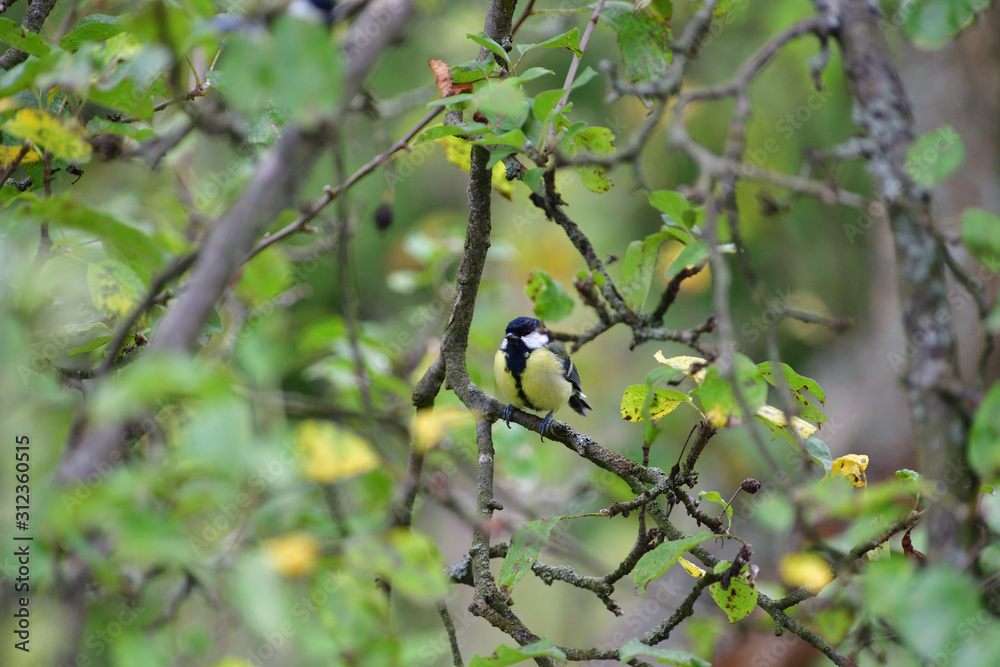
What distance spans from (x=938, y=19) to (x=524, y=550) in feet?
4.59

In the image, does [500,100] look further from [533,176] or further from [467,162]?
[467,162]

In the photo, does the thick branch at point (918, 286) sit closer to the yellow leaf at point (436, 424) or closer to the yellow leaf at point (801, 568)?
the yellow leaf at point (801, 568)

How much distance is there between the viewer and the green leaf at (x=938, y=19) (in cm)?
144

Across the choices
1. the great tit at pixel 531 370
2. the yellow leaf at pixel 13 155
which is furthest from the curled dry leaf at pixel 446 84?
the great tit at pixel 531 370

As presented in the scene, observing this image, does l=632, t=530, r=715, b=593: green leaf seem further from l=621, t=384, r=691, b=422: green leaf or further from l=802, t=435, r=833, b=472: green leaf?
l=802, t=435, r=833, b=472: green leaf

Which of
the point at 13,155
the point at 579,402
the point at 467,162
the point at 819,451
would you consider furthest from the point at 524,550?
the point at 579,402


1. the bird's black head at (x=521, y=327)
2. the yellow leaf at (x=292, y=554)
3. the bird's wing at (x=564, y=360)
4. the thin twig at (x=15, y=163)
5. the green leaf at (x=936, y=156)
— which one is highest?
the green leaf at (x=936, y=156)

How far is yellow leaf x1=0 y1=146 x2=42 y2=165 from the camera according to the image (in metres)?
1.55

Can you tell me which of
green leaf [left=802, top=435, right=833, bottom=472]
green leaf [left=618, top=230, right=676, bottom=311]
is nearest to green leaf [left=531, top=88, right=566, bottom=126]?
green leaf [left=618, top=230, right=676, bottom=311]

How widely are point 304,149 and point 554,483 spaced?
416 cm

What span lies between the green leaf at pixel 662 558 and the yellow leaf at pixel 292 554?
0.69 m

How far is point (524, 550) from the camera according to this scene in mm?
1511

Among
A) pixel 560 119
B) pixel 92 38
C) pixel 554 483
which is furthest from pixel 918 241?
pixel 554 483

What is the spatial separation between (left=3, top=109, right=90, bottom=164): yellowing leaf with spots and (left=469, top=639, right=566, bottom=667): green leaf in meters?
1.17
